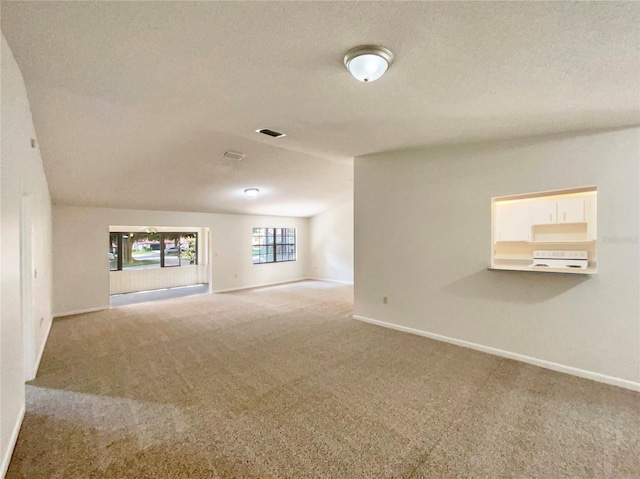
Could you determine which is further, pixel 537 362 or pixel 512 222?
pixel 512 222

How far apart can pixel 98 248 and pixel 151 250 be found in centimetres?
306

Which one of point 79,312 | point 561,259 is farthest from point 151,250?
point 561,259

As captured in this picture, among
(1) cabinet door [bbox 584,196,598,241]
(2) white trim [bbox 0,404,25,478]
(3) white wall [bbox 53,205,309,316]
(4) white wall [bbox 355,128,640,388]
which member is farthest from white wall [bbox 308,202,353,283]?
(2) white trim [bbox 0,404,25,478]

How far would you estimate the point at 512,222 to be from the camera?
378cm

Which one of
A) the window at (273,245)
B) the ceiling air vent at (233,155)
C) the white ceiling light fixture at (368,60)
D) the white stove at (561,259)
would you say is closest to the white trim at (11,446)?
the white ceiling light fixture at (368,60)

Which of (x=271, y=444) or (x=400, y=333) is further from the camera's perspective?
(x=400, y=333)

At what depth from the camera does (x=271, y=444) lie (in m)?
2.00

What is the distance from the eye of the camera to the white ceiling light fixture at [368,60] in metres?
1.78

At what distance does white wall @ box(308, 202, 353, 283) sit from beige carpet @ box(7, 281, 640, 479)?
5.07 m

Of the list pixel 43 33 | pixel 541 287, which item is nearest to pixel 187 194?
pixel 43 33

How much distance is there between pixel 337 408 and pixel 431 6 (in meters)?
2.74

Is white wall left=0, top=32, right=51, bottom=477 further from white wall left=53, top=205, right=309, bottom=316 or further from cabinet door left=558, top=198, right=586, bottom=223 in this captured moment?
cabinet door left=558, top=198, right=586, bottom=223

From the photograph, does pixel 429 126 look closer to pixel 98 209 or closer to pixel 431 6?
pixel 431 6

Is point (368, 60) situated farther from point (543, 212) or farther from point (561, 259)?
point (561, 259)
